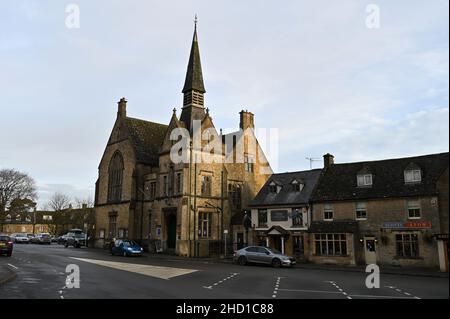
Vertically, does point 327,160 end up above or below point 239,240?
above

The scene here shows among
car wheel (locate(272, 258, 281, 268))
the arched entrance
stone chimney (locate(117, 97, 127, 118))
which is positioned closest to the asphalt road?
car wheel (locate(272, 258, 281, 268))

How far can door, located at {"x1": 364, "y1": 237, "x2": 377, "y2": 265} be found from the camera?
31.6 metres

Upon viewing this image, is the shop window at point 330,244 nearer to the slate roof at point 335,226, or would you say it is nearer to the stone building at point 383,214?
the stone building at point 383,214

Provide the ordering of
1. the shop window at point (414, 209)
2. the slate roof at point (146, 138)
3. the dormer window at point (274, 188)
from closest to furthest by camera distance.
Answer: the shop window at point (414, 209), the dormer window at point (274, 188), the slate roof at point (146, 138)

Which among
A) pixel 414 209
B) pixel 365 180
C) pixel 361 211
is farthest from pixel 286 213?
pixel 414 209

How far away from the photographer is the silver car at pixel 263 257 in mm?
29469

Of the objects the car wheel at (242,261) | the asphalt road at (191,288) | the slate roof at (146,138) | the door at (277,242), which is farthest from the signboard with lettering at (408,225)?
the slate roof at (146,138)

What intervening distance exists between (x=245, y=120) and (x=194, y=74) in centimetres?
836

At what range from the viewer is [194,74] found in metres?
47.5

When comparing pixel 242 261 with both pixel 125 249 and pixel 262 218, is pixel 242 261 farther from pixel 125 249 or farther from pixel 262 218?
pixel 125 249

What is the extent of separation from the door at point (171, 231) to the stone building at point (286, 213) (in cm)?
836
